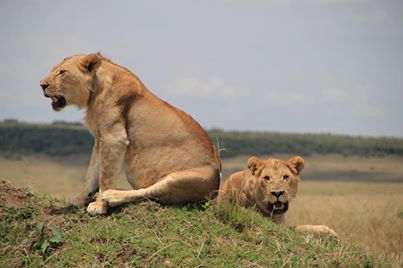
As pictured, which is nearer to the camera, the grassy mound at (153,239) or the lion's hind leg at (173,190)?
the grassy mound at (153,239)

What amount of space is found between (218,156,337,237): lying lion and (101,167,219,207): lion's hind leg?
2.01 feet

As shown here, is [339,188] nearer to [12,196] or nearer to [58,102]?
[12,196]

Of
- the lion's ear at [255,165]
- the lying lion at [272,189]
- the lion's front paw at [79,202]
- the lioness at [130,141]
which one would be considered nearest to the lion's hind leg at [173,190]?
the lioness at [130,141]

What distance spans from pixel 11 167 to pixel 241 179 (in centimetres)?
2960

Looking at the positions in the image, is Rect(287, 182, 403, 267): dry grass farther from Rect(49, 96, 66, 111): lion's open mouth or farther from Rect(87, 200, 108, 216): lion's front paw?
Rect(49, 96, 66, 111): lion's open mouth

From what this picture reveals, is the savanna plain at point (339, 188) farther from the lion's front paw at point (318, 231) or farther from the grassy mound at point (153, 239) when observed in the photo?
the grassy mound at point (153, 239)

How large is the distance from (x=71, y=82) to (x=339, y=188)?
2635 centimetres

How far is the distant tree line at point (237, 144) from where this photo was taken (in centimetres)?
4719

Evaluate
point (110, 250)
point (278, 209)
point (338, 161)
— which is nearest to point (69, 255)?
point (110, 250)

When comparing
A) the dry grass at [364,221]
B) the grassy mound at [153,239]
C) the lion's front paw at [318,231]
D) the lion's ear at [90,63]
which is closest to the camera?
the grassy mound at [153,239]

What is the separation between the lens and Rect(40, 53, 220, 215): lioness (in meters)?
7.02

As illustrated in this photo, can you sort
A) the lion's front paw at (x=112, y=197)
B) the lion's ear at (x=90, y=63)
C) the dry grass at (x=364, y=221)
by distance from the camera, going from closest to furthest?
1. the lion's front paw at (x=112, y=197)
2. the lion's ear at (x=90, y=63)
3. the dry grass at (x=364, y=221)

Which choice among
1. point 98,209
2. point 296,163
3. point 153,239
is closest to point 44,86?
point 98,209

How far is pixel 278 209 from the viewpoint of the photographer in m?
8.20
